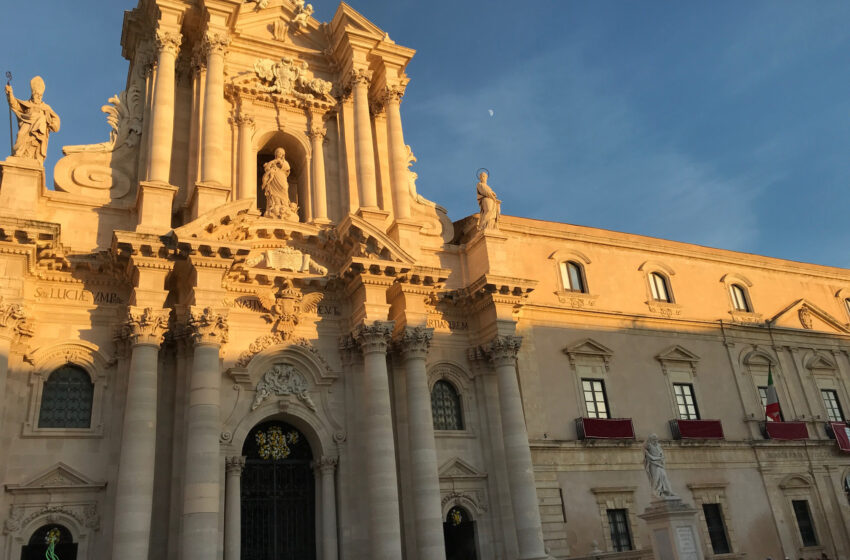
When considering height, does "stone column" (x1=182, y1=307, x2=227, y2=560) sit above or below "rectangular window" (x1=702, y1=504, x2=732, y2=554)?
above

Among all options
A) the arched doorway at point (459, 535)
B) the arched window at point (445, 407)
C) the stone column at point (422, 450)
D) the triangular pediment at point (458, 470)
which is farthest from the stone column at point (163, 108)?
the arched doorway at point (459, 535)

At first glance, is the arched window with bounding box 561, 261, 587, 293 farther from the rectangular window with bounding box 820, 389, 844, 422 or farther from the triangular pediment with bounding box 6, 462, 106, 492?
the triangular pediment with bounding box 6, 462, 106, 492

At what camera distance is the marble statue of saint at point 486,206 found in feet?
77.5

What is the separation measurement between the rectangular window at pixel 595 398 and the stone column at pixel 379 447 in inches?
310

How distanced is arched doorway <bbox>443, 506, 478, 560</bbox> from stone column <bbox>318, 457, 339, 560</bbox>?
328cm

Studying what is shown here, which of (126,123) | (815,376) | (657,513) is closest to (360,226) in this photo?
(126,123)

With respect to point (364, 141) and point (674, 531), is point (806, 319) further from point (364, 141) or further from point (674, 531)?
point (364, 141)

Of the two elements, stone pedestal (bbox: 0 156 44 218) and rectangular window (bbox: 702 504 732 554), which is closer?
stone pedestal (bbox: 0 156 44 218)

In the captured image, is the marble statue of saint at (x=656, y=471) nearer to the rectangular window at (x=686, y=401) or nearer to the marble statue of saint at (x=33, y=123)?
the rectangular window at (x=686, y=401)

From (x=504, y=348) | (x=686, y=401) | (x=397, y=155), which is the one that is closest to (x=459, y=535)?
(x=504, y=348)

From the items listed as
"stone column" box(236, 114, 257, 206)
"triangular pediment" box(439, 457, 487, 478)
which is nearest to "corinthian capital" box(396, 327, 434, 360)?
"triangular pediment" box(439, 457, 487, 478)

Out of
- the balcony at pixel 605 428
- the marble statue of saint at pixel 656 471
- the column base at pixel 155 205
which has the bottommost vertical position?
the marble statue of saint at pixel 656 471

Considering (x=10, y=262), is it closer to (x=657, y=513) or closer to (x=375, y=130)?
(x=375, y=130)

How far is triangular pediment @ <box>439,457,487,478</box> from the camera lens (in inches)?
A: 822
